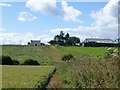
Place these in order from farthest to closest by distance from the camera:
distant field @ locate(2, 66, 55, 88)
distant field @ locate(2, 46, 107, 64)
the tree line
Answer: the tree line, distant field @ locate(2, 46, 107, 64), distant field @ locate(2, 66, 55, 88)

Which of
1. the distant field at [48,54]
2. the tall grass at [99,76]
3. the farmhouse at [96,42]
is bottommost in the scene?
the distant field at [48,54]

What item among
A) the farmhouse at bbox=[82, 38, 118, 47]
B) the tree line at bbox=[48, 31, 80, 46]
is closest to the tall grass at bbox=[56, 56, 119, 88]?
the farmhouse at bbox=[82, 38, 118, 47]

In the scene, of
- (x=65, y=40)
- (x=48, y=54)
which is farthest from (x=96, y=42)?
(x=48, y=54)

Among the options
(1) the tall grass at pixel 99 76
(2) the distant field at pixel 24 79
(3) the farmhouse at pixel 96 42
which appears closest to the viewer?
(1) the tall grass at pixel 99 76

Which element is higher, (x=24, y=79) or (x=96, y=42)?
(x=96, y=42)

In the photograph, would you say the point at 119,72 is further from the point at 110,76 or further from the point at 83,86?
the point at 83,86

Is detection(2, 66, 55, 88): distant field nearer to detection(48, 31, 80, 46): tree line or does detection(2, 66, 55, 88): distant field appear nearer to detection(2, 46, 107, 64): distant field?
detection(2, 46, 107, 64): distant field

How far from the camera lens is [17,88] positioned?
11.0m

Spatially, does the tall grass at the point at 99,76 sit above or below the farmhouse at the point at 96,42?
below

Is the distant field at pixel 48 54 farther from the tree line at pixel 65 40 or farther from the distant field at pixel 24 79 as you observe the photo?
the tree line at pixel 65 40

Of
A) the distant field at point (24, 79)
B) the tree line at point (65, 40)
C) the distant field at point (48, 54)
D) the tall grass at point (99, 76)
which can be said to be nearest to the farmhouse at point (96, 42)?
the tree line at point (65, 40)

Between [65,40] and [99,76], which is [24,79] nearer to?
[99,76]

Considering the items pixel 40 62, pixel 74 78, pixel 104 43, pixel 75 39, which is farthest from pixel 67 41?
pixel 74 78

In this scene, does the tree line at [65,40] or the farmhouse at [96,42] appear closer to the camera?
the farmhouse at [96,42]
